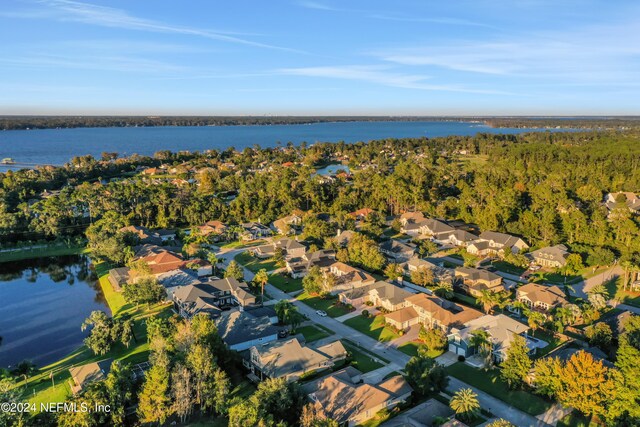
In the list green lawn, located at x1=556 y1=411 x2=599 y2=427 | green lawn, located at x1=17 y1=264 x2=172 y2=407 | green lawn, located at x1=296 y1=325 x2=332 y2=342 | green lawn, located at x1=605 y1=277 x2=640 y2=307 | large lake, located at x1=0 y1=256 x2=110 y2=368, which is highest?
green lawn, located at x1=605 y1=277 x2=640 y2=307

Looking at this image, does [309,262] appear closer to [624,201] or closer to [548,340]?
[548,340]

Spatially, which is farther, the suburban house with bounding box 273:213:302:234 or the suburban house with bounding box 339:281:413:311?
the suburban house with bounding box 273:213:302:234

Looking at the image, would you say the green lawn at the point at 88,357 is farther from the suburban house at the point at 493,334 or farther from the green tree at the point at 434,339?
the suburban house at the point at 493,334

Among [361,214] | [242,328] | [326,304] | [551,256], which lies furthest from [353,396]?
[361,214]

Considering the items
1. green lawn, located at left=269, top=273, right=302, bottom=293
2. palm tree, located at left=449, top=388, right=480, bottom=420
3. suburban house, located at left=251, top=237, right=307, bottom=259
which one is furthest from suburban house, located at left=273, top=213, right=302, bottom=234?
palm tree, located at left=449, top=388, right=480, bottom=420

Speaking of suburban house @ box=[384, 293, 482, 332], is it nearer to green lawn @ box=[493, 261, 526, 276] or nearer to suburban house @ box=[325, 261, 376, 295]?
suburban house @ box=[325, 261, 376, 295]

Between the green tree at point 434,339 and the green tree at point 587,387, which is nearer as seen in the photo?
the green tree at point 587,387

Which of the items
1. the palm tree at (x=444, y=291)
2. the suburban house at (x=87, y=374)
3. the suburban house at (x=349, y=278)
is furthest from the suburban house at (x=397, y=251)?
the suburban house at (x=87, y=374)
